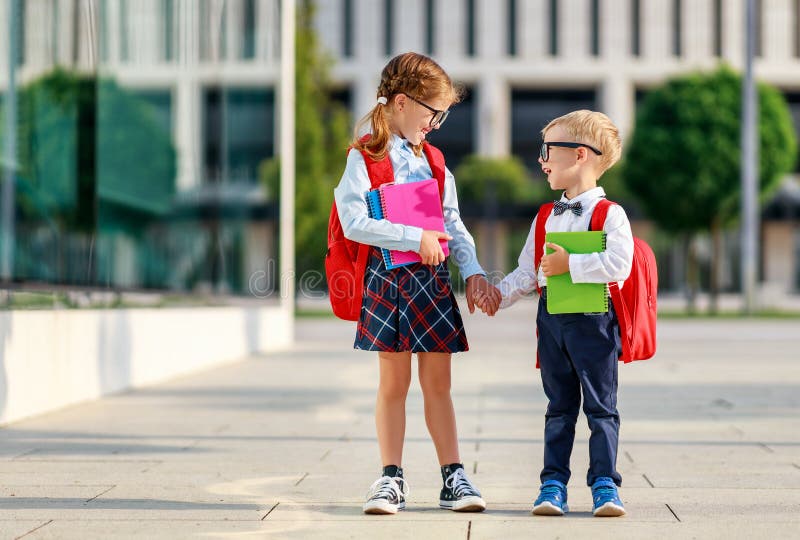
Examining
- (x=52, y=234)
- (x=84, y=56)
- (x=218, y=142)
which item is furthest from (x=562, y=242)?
(x=218, y=142)

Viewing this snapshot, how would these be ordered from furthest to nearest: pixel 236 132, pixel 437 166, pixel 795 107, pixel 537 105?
pixel 537 105
pixel 795 107
pixel 236 132
pixel 437 166

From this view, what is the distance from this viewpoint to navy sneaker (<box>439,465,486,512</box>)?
437 centimetres

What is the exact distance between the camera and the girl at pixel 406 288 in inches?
172

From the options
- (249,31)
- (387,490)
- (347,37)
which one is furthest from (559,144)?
(347,37)

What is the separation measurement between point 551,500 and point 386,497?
586 mm

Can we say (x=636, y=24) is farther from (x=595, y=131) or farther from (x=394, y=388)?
(x=394, y=388)

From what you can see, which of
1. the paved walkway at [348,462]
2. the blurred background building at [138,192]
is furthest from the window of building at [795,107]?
the paved walkway at [348,462]

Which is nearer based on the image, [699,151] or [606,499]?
[606,499]

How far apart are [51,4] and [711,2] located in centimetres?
5166

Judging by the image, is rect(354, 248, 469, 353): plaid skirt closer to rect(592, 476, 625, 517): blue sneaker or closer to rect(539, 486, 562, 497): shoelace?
rect(539, 486, 562, 497): shoelace

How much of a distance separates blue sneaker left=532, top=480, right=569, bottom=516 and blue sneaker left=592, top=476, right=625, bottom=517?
11cm

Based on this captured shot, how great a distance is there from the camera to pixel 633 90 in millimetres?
58000

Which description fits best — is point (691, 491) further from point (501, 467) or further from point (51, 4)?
point (51, 4)

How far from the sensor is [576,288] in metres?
4.23
